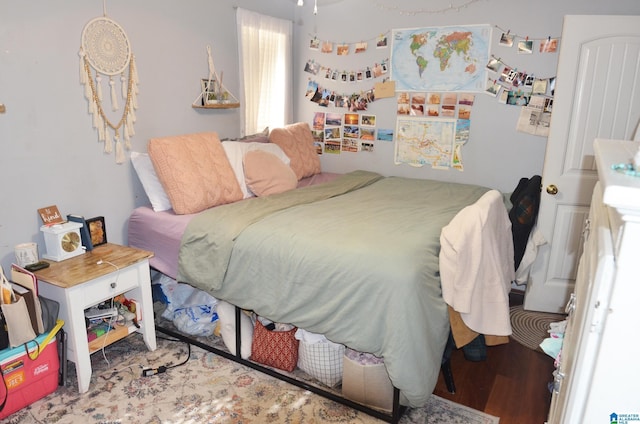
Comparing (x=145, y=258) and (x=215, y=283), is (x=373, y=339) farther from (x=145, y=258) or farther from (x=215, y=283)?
(x=145, y=258)

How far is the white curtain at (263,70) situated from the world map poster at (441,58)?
96cm

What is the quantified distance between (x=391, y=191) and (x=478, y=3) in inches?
58.6

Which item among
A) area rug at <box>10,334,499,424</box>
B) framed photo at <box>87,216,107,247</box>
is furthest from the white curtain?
area rug at <box>10,334,499,424</box>

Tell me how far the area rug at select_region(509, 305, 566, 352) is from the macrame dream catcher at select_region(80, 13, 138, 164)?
8.76 ft

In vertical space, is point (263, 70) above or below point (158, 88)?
above

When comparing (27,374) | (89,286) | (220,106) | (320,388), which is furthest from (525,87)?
(27,374)

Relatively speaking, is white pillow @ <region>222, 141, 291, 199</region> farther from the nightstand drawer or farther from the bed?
the nightstand drawer

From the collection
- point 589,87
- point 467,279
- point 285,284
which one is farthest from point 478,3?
point 285,284

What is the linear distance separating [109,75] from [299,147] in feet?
4.90

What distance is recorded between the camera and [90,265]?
7.43 ft

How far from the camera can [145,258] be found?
7.84 feet

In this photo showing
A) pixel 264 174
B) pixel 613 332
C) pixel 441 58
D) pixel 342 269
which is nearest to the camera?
pixel 613 332

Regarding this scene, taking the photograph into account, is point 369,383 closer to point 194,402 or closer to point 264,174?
point 194,402

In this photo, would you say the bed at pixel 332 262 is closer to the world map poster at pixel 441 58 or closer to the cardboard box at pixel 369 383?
the cardboard box at pixel 369 383
